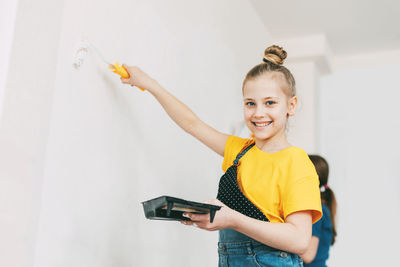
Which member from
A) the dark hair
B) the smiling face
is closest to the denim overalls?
the smiling face

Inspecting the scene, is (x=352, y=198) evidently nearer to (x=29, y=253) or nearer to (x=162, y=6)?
(x=162, y=6)

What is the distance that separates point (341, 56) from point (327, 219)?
1949 mm

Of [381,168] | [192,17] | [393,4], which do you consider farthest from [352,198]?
[192,17]

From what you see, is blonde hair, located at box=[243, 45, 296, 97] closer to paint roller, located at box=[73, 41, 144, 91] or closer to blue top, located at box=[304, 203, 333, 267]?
paint roller, located at box=[73, 41, 144, 91]

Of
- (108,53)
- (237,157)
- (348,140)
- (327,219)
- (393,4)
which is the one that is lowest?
(327,219)

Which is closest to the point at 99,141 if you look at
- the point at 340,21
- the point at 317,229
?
the point at 317,229

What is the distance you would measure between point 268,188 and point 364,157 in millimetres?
2406

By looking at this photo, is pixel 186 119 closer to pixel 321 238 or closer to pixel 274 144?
pixel 274 144

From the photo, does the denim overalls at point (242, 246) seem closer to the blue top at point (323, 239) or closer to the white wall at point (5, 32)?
the white wall at point (5, 32)

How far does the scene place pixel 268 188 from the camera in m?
1.00

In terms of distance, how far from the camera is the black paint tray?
2.46 ft

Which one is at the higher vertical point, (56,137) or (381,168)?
(381,168)

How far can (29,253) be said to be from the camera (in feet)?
2.88

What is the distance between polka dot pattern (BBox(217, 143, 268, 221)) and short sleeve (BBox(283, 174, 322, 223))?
0.06 metres
